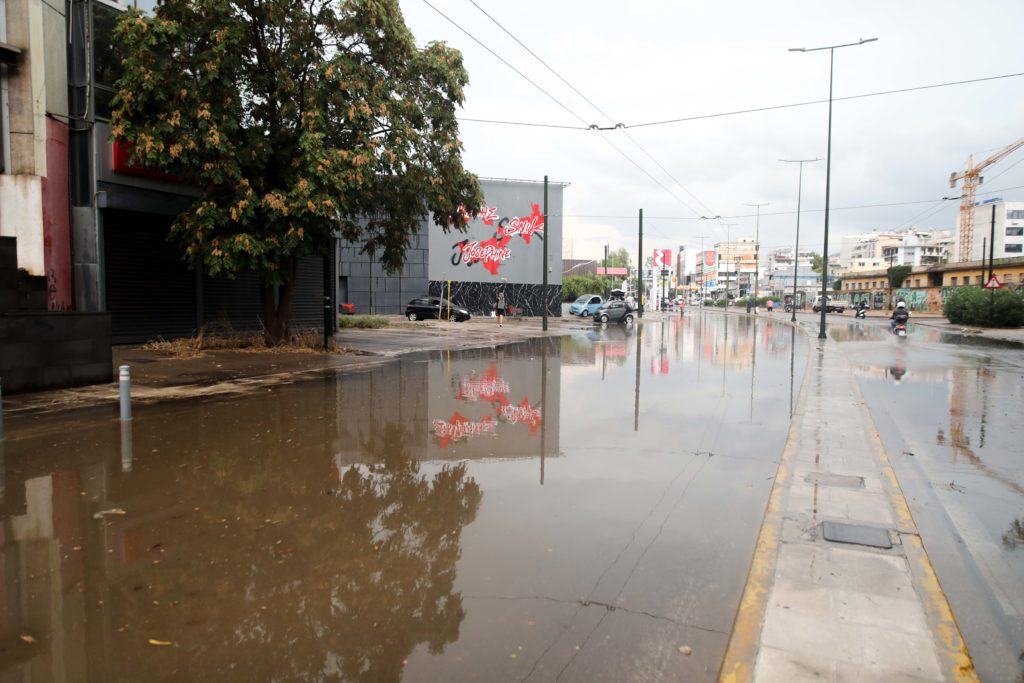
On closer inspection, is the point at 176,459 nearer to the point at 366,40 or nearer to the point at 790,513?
the point at 790,513

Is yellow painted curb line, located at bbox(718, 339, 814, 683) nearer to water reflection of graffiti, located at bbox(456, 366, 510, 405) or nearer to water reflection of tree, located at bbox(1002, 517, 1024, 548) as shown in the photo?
water reflection of tree, located at bbox(1002, 517, 1024, 548)

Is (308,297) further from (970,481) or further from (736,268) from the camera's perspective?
(736,268)

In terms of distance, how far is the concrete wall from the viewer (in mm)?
11391

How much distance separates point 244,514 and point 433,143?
15.5 m

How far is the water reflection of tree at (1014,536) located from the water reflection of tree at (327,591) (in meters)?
4.54

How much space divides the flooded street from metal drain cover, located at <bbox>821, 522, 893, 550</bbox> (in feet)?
1.97

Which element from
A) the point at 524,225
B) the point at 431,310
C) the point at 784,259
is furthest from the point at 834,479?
the point at 784,259

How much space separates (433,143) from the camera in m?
19.5

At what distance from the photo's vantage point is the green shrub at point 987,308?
40.8 meters

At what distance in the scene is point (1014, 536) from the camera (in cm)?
574

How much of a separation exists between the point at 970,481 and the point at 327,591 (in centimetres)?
708

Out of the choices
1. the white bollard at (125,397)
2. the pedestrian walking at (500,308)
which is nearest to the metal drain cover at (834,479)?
the white bollard at (125,397)

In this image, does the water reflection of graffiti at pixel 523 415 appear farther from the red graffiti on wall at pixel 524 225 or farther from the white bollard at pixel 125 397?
the red graffiti on wall at pixel 524 225

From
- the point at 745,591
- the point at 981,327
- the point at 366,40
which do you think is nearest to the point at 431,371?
the point at 366,40
